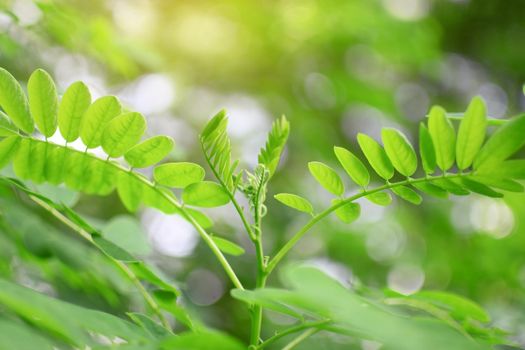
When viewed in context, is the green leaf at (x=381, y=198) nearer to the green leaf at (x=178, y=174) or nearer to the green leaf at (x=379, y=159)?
the green leaf at (x=379, y=159)

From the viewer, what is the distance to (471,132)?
2.46 ft

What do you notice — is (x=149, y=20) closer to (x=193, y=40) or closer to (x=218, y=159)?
(x=193, y=40)

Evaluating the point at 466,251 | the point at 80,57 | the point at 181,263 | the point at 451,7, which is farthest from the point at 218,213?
the point at 451,7

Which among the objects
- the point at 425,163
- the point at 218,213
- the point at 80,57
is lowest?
the point at 425,163

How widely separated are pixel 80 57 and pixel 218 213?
1197 millimetres

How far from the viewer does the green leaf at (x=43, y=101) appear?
2.67 ft

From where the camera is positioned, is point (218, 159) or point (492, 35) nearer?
point (218, 159)

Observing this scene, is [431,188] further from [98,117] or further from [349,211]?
[98,117]

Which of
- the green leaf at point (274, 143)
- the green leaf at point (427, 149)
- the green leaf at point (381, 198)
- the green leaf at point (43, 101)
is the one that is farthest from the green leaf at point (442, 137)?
the green leaf at point (43, 101)

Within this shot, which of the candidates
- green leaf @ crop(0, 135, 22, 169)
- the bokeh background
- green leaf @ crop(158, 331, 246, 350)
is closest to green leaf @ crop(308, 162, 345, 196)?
green leaf @ crop(158, 331, 246, 350)

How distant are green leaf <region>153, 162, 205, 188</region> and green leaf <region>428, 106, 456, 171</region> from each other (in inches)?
14.7

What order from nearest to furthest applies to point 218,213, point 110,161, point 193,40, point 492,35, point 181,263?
point 110,161 → point 181,263 → point 218,213 → point 193,40 → point 492,35

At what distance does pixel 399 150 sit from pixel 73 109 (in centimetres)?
53

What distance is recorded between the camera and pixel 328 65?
15.0 feet
